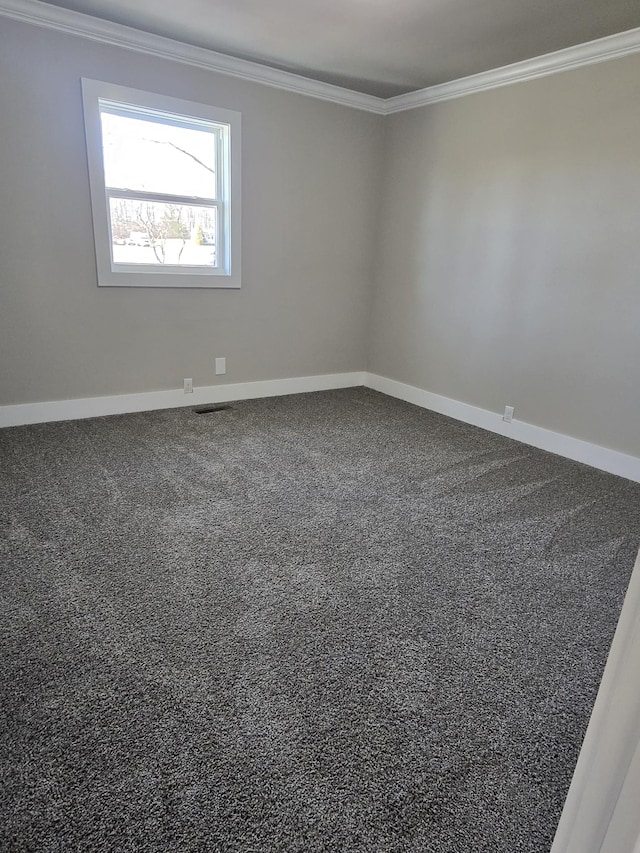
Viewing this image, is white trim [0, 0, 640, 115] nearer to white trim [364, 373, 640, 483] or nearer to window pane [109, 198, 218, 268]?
window pane [109, 198, 218, 268]

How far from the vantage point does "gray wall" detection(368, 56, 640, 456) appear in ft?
10.2

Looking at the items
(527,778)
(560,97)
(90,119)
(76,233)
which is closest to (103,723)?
(527,778)

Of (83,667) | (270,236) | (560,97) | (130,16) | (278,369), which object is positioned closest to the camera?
(83,667)

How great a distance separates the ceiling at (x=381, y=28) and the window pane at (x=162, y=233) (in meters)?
1.05

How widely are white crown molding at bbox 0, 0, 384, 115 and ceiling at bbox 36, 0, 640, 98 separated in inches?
2.9

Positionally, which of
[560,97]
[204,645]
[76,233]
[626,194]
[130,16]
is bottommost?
[204,645]

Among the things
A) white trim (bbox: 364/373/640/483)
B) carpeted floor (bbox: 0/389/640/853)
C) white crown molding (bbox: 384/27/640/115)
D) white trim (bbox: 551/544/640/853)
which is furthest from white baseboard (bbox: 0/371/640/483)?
white trim (bbox: 551/544/640/853)

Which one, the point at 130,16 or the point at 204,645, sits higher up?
the point at 130,16

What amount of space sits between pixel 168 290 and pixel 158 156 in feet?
3.01

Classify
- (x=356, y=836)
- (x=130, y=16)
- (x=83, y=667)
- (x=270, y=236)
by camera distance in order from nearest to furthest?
(x=356, y=836) < (x=83, y=667) < (x=130, y=16) < (x=270, y=236)

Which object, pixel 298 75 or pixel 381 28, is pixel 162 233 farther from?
pixel 381 28

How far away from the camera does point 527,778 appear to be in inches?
52.8

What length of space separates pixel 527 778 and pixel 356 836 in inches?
19.1

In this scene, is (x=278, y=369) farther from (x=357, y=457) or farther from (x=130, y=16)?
(x=130, y=16)
